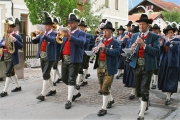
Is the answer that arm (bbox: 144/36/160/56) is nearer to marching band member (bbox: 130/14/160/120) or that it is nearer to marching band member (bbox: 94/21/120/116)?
marching band member (bbox: 130/14/160/120)

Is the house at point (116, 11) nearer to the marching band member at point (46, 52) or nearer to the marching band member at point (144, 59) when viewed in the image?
the marching band member at point (46, 52)

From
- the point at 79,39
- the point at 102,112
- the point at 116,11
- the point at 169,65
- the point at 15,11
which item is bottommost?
the point at 102,112

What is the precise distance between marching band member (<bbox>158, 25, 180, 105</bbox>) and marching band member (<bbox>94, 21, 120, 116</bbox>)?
1.77 metres

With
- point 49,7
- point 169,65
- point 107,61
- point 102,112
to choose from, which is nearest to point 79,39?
point 107,61

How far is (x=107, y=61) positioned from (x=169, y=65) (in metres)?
2.01

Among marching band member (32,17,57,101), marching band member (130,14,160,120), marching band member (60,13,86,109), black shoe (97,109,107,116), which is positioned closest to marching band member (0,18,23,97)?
marching band member (32,17,57,101)

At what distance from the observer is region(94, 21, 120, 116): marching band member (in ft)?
20.2

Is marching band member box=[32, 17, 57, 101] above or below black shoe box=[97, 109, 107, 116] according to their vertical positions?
above

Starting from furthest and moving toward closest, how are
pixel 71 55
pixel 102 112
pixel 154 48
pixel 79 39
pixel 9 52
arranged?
pixel 9 52
pixel 71 55
pixel 79 39
pixel 102 112
pixel 154 48

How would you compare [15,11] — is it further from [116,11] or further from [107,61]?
[107,61]

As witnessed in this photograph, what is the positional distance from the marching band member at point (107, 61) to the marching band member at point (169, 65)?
1.77 meters

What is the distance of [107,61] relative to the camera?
20.5 ft

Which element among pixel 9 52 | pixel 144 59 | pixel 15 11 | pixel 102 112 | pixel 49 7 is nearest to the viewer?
pixel 144 59

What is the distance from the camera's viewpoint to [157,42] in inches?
226
